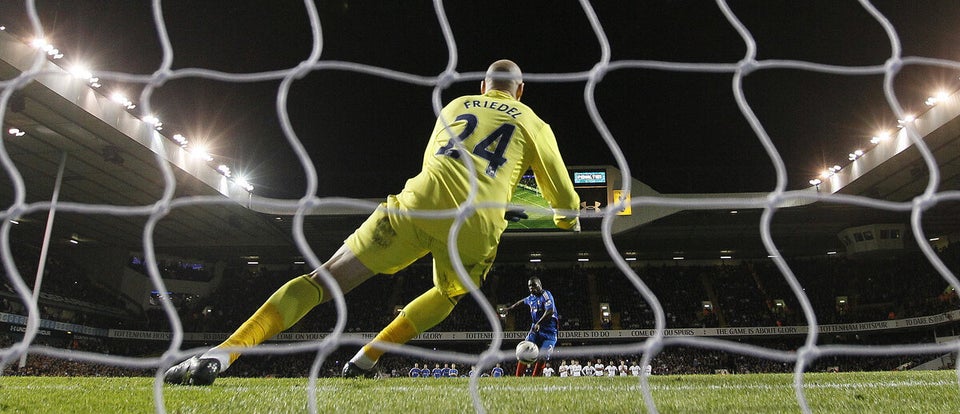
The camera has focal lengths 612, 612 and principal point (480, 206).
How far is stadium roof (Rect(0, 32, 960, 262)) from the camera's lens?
14.6 meters

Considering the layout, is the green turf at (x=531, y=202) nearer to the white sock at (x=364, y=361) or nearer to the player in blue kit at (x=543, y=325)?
the player in blue kit at (x=543, y=325)

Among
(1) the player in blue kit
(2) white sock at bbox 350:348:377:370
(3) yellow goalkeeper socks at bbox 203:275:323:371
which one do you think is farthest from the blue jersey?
(3) yellow goalkeeper socks at bbox 203:275:323:371

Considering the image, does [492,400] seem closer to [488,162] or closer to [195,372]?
[488,162]

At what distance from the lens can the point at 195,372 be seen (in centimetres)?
311

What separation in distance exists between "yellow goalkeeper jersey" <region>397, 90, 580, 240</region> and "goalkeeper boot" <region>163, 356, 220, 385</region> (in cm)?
128

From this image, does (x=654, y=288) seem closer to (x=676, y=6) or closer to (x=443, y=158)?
Result: (x=676, y=6)

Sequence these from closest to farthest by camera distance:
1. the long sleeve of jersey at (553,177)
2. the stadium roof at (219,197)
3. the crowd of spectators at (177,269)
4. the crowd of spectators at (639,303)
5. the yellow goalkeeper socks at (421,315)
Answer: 1. the long sleeve of jersey at (553,177)
2. the yellow goalkeeper socks at (421,315)
3. the stadium roof at (219,197)
4. the crowd of spectators at (639,303)
5. the crowd of spectators at (177,269)

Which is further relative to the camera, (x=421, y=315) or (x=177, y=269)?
(x=177, y=269)

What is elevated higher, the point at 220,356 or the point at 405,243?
the point at 405,243

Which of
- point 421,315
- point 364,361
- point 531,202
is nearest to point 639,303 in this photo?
point 531,202

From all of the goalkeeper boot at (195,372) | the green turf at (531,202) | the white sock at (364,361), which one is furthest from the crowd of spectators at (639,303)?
the goalkeeper boot at (195,372)

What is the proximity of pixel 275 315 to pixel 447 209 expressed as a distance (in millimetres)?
1060

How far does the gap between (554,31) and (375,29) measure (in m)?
3.71

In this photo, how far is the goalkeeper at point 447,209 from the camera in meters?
2.93
